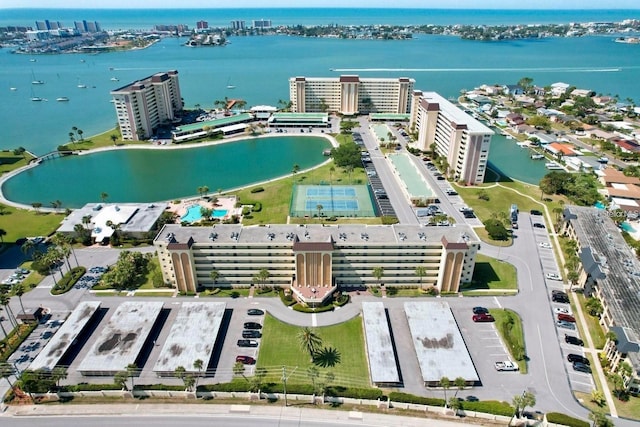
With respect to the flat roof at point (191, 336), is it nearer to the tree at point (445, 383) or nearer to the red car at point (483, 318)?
the tree at point (445, 383)

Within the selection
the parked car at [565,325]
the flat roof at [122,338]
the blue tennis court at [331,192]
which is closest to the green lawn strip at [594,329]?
the parked car at [565,325]

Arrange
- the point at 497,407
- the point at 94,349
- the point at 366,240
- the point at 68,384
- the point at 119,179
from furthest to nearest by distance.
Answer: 1. the point at 119,179
2. the point at 366,240
3. the point at 94,349
4. the point at 68,384
5. the point at 497,407

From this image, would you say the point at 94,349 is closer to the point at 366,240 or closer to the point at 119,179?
the point at 366,240

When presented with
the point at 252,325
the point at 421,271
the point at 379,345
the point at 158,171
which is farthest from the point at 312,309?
the point at 158,171

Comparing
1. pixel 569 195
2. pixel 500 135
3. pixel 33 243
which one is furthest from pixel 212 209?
pixel 500 135

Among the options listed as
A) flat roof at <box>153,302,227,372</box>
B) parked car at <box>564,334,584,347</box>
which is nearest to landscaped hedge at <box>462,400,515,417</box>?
parked car at <box>564,334,584,347</box>

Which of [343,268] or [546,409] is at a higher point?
[343,268]
